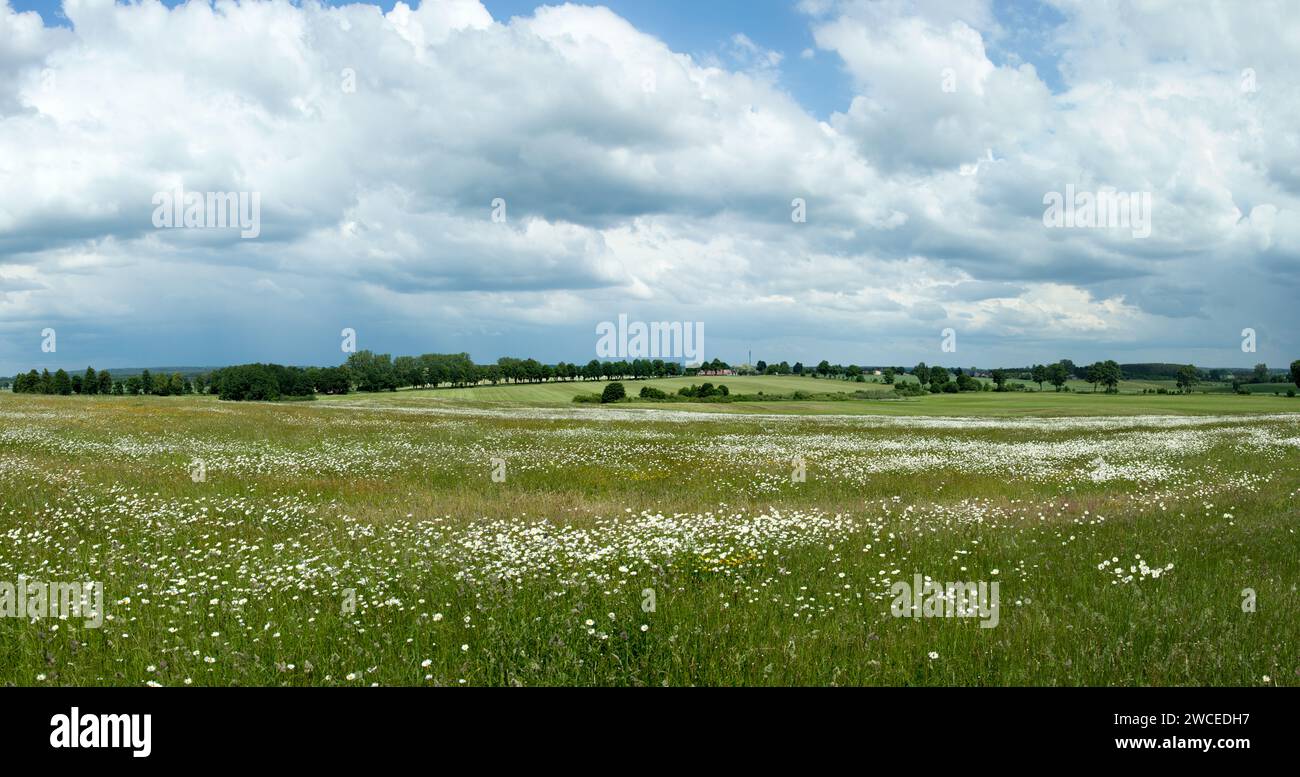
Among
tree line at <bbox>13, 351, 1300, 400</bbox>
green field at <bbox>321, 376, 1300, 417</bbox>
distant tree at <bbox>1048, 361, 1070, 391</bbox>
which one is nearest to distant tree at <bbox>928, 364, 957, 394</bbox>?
tree line at <bbox>13, 351, 1300, 400</bbox>

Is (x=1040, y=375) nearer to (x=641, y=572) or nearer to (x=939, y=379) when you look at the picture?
(x=939, y=379)

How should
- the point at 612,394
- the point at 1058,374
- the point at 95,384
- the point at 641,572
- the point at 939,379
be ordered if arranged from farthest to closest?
the point at 95,384 → the point at 1058,374 → the point at 939,379 → the point at 612,394 → the point at 641,572

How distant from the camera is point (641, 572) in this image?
8.96 m

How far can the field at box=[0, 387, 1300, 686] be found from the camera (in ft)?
20.2

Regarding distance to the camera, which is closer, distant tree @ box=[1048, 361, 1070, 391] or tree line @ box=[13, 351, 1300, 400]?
tree line @ box=[13, 351, 1300, 400]

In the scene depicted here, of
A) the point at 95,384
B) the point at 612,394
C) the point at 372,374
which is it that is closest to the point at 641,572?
the point at 612,394

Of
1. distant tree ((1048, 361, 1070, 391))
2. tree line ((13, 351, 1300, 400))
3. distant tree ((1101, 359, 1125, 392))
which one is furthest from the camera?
distant tree ((1048, 361, 1070, 391))

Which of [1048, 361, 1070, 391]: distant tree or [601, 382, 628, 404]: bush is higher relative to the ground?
[1048, 361, 1070, 391]: distant tree

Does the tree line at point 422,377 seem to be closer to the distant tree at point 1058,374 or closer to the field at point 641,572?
the distant tree at point 1058,374

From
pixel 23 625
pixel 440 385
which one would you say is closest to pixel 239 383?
pixel 440 385

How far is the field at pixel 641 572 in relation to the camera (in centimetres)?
616

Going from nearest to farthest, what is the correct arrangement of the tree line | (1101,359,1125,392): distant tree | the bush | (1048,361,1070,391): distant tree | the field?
the field
the bush
the tree line
(1101,359,1125,392): distant tree
(1048,361,1070,391): distant tree

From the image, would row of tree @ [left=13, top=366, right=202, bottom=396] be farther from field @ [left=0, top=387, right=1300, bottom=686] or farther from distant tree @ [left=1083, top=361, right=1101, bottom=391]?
distant tree @ [left=1083, top=361, right=1101, bottom=391]

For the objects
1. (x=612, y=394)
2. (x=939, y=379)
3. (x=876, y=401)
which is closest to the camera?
(x=876, y=401)
